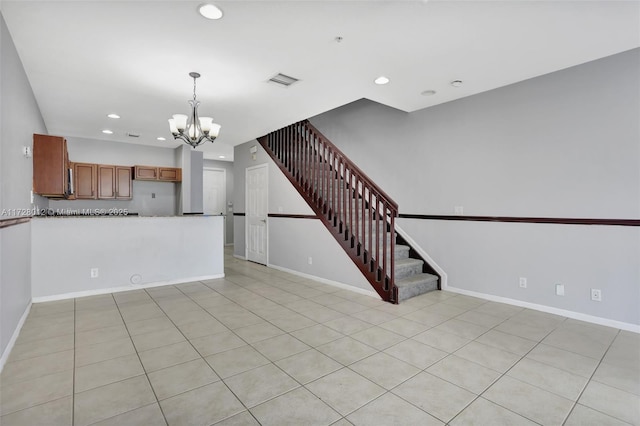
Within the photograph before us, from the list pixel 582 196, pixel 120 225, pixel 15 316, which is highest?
pixel 582 196

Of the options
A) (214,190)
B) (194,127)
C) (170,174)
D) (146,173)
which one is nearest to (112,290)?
(194,127)

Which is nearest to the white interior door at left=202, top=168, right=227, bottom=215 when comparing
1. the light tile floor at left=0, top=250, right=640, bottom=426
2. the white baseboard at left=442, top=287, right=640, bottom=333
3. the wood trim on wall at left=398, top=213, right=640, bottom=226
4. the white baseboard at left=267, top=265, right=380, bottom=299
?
the white baseboard at left=267, top=265, right=380, bottom=299

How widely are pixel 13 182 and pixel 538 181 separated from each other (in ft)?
17.3

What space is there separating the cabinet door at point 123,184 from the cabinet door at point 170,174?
60 cm

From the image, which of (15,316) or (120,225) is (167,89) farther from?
(15,316)

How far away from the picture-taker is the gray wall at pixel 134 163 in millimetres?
6352

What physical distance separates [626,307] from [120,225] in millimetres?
6003

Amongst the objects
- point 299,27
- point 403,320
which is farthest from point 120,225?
point 403,320

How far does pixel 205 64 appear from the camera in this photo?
10.3 ft

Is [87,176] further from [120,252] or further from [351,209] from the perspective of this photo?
[351,209]

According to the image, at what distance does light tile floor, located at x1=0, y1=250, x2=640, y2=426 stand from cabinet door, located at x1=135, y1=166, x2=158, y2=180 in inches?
148

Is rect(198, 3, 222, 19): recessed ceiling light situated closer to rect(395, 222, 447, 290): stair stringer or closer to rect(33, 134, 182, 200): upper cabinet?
rect(33, 134, 182, 200): upper cabinet

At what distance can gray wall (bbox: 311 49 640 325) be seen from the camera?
3.02 metres

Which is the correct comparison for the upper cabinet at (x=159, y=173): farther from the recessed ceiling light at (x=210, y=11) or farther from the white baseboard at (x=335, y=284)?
the recessed ceiling light at (x=210, y=11)
